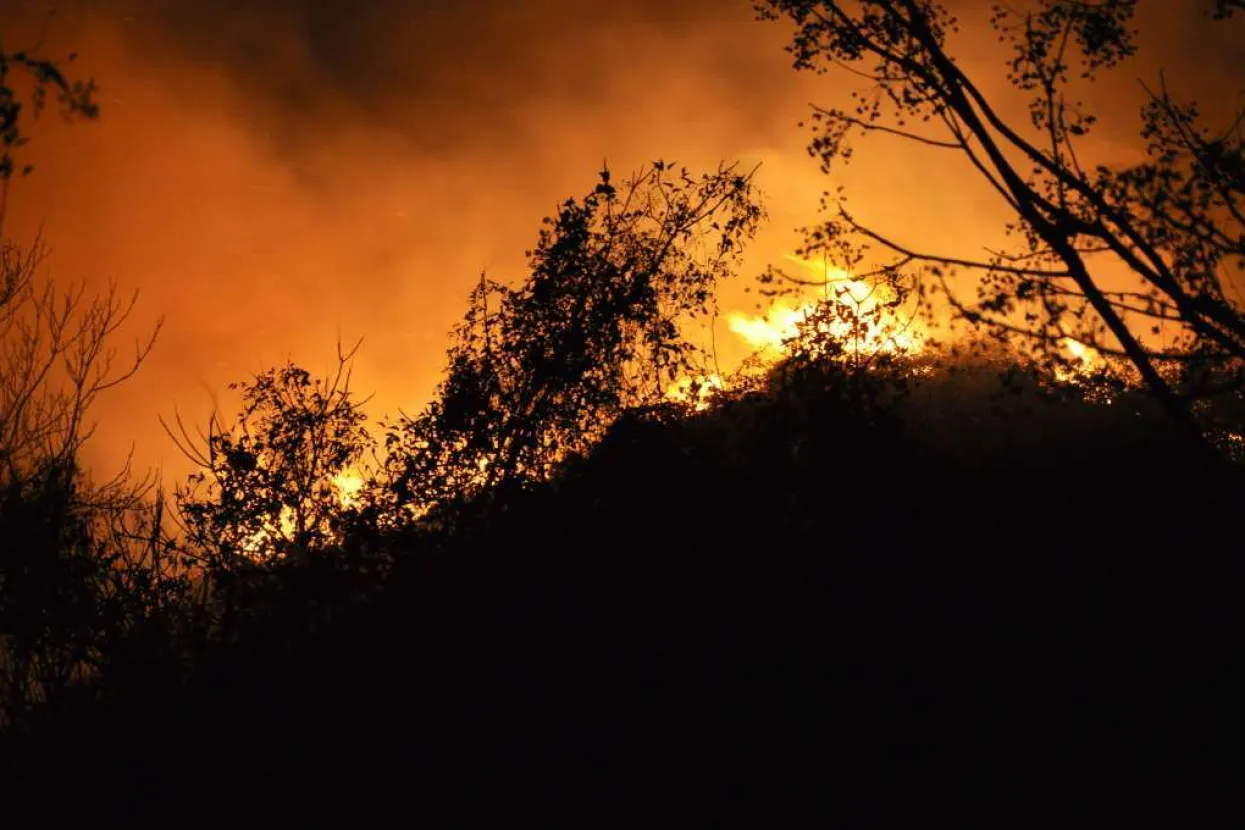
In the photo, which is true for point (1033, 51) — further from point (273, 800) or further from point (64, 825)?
point (64, 825)

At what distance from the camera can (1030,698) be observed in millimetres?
18891

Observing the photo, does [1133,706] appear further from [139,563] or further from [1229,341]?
[139,563]

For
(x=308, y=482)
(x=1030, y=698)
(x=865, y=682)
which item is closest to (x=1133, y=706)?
(x=1030, y=698)

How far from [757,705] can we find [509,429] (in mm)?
13625

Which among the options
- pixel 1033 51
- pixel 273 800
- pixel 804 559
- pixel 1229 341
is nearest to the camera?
pixel 1229 341

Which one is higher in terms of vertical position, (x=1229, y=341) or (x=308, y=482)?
(x=308, y=482)

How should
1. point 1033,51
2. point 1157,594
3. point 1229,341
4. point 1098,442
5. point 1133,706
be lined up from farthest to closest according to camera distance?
point 1098,442, point 1157,594, point 1133,706, point 1033,51, point 1229,341

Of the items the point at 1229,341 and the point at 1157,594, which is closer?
the point at 1229,341

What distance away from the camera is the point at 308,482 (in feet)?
95.8

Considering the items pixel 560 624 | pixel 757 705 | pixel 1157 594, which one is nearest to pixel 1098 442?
pixel 1157 594

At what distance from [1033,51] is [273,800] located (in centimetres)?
2460

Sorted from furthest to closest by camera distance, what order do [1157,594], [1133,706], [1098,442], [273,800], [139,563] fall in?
1. [1098,442]
2. [139,563]
3. [1157,594]
4. [273,800]
5. [1133,706]

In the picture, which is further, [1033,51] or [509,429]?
[509,429]

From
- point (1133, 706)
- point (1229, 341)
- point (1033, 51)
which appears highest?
point (1033, 51)
